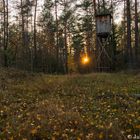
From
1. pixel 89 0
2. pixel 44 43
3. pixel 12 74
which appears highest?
pixel 89 0

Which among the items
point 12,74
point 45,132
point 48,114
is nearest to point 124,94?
point 48,114

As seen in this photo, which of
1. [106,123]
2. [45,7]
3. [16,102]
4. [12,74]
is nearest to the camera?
[106,123]

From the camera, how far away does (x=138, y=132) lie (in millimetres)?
6172

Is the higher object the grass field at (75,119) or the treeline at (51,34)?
the treeline at (51,34)

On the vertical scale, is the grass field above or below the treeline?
below

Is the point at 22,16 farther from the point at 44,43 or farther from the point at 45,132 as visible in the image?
the point at 45,132

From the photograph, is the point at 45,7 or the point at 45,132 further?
the point at 45,7

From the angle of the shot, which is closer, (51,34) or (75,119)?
(75,119)

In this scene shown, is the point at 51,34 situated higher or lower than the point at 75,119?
higher

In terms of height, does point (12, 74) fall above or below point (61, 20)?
below

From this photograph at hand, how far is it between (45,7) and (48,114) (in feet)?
130

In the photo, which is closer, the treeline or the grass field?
the grass field

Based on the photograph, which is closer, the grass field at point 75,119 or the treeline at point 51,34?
the grass field at point 75,119

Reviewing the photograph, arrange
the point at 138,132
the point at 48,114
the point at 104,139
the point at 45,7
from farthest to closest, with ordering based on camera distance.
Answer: the point at 45,7 < the point at 48,114 < the point at 138,132 < the point at 104,139
